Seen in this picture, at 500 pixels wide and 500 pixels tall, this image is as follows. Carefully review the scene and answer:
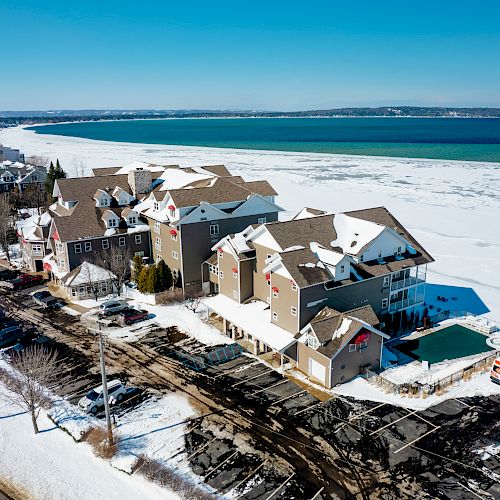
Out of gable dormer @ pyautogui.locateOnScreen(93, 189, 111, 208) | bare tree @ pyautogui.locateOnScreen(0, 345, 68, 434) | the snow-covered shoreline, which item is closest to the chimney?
gable dormer @ pyautogui.locateOnScreen(93, 189, 111, 208)

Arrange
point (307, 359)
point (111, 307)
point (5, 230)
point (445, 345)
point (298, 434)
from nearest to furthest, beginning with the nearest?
point (298, 434)
point (307, 359)
point (445, 345)
point (111, 307)
point (5, 230)

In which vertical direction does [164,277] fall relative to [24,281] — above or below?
above

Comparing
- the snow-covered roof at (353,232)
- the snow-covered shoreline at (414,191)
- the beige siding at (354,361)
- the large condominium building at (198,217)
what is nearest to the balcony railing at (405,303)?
the snow-covered roof at (353,232)

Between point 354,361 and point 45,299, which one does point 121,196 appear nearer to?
point 45,299

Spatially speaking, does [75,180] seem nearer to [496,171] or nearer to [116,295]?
[116,295]

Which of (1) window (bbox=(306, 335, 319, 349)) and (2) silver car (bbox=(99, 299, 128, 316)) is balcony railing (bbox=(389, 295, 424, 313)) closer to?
(1) window (bbox=(306, 335, 319, 349))

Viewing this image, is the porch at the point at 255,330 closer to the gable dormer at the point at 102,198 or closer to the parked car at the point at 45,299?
the parked car at the point at 45,299

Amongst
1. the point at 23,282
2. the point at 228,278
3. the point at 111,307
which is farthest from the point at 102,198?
the point at 228,278
